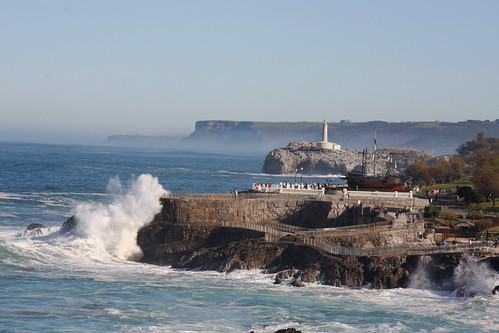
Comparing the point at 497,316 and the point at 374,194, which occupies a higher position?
the point at 374,194

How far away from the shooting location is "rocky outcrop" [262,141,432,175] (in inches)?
6216

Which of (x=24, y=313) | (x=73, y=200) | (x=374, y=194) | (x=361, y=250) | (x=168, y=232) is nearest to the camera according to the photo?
(x=24, y=313)

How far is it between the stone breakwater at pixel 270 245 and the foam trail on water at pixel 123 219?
579mm

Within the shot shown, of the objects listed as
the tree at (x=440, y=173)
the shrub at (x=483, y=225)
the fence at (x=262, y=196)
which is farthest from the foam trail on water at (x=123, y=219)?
the tree at (x=440, y=173)

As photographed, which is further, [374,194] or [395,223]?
[374,194]

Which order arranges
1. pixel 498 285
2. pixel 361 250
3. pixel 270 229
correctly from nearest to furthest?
pixel 498 285
pixel 361 250
pixel 270 229

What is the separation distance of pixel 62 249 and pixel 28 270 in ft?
15.0

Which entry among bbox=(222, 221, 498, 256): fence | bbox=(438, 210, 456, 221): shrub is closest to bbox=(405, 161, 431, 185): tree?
bbox=(438, 210, 456, 221): shrub

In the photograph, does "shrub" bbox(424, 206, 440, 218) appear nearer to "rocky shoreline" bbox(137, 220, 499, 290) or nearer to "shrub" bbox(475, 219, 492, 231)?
"shrub" bbox(475, 219, 492, 231)

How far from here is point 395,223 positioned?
136 feet

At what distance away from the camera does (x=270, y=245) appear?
3791cm

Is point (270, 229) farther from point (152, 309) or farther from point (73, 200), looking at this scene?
point (73, 200)

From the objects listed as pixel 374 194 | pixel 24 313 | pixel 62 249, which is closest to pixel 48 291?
pixel 24 313

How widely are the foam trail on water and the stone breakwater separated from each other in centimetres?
58
